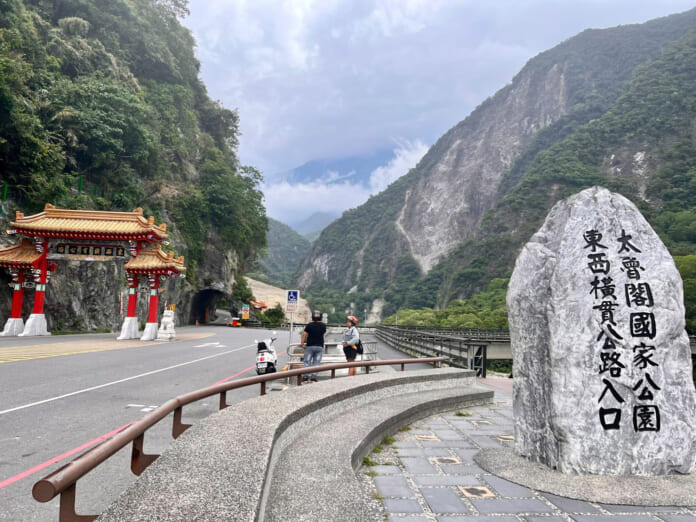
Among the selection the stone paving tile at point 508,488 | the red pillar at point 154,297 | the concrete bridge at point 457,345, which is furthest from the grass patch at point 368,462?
the red pillar at point 154,297

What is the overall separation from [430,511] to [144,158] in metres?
35.0

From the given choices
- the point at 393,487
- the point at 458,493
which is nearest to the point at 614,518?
the point at 458,493

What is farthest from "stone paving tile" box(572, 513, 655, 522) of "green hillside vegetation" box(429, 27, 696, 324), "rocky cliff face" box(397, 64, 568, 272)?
"rocky cliff face" box(397, 64, 568, 272)

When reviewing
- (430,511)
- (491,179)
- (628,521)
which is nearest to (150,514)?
(430,511)

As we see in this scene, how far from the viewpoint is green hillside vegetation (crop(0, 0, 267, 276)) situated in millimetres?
24547

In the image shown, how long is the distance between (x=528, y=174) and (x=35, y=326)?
9664 cm

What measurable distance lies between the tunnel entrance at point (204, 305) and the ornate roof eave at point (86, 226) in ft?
72.7

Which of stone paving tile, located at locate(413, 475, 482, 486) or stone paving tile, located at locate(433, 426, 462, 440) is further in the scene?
stone paving tile, located at locate(433, 426, 462, 440)

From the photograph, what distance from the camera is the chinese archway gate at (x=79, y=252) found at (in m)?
22.4

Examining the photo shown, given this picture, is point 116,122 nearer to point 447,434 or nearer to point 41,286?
point 41,286

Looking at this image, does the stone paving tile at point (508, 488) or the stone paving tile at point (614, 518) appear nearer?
the stone paving tile at point (614, 518)

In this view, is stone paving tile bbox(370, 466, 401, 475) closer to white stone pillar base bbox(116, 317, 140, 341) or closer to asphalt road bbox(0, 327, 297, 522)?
asphalt road bbox(0, 327, 297, 522)

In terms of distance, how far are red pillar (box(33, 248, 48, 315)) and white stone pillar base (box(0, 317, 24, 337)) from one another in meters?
0.96

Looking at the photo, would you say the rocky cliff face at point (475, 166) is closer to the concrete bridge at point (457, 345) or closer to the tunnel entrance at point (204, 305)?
the tunnel entrance at point (204, 305)
